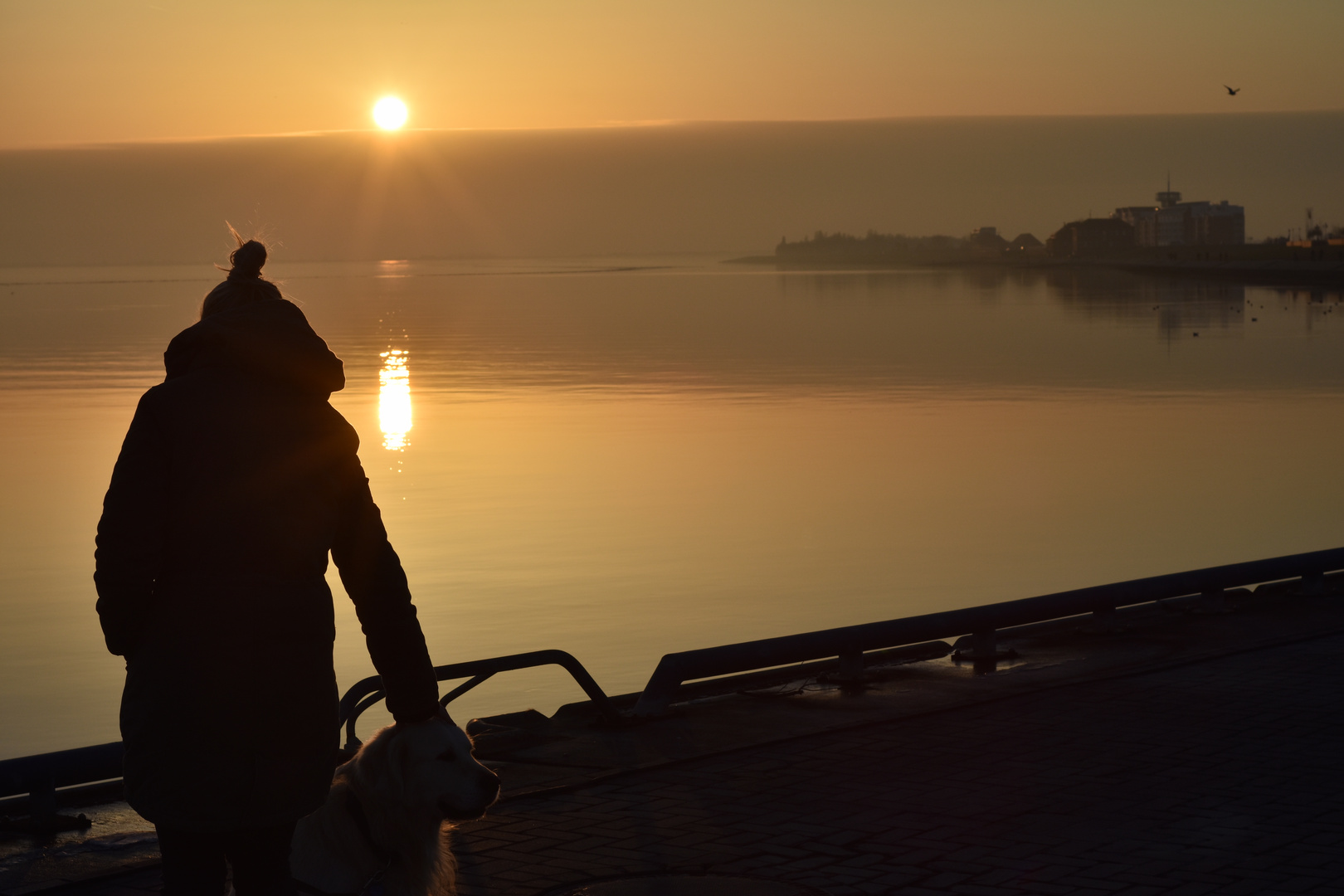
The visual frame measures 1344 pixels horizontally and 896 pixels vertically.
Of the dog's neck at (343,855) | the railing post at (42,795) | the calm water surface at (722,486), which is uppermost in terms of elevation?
the dog's neck at (343,855)

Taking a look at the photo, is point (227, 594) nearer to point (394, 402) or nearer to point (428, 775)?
point (428, 775)

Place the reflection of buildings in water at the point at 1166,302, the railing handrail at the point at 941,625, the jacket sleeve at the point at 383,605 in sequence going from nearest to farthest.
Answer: the jacket sleeve at the point at 383,605 < the railing handrail at the point at 941,625 < the reflection of buildings in water at the point at 1166,302

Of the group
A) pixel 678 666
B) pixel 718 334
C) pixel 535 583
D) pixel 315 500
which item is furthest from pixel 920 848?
pixel 718 334

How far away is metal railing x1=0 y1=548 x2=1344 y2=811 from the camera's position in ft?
22.7

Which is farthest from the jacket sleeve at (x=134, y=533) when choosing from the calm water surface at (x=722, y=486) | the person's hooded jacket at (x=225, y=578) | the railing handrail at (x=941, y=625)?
the calm water surface at (x=722, y=486)

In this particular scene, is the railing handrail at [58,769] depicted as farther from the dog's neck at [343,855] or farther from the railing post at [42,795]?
the dog's neck at [343,855]

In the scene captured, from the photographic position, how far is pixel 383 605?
3902mm

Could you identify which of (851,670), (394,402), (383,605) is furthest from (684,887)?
(394,402)

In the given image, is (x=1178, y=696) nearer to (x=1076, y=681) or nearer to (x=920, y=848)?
(x=1076, y=681)

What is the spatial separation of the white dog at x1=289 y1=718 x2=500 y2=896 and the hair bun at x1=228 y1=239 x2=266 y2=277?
46.9 inches

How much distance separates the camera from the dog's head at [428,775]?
153 inches

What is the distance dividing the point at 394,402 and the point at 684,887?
29110mm

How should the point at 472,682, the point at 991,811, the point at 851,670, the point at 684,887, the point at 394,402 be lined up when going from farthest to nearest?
the point at 394,402, the point at 851,670, the point at 472,682, the point at 991,811, the point at 684,887

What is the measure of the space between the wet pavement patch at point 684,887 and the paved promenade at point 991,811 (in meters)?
0.07
